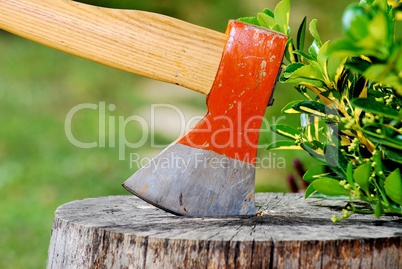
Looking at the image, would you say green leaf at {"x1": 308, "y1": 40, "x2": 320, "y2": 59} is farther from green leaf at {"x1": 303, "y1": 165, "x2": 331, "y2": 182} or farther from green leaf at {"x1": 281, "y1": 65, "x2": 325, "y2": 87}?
green leaf at {"x1": 303, "y1": 165, "x2": 331, "y2": 182}

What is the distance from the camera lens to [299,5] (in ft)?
28.7

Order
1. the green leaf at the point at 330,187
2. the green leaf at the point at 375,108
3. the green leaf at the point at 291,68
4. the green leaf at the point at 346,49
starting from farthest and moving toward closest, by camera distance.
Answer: the green leaf at the point at 291,68
the green leaf at the point at 330,187
the green leaf at the point at 375,108
the green leaf at the point at 346,49

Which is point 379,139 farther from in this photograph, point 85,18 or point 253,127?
point 85,18

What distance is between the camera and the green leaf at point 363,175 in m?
1.33

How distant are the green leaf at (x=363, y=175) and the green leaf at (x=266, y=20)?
1.78 ft

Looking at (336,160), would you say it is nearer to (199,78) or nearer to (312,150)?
(312,150)

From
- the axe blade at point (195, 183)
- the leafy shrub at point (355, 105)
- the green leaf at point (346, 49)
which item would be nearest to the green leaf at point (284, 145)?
the leafy shrub at point (355, 105)

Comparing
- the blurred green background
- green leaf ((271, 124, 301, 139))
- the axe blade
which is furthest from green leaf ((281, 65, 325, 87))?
the blurred green background

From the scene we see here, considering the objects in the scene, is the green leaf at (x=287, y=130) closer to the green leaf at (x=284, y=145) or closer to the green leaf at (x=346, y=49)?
the green leaf at (x=284, y=145)

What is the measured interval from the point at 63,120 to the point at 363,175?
5.26m

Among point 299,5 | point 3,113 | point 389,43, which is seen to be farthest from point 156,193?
point 299,5

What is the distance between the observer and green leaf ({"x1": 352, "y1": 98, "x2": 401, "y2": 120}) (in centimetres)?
125

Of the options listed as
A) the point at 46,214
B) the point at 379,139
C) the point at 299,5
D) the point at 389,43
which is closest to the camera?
the point at 389,43

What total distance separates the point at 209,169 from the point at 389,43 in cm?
63
